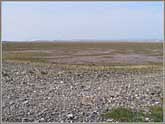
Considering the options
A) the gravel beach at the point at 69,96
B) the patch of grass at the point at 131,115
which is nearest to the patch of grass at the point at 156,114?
the patch of grass at the point at 131,115

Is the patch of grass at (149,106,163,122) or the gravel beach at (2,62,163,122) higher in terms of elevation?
the gravel beach at (2,62,163,122)

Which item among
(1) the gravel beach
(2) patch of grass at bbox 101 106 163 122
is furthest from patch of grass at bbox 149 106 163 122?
(1) the gravel beach

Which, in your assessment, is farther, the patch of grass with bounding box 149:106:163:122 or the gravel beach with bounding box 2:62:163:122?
the gravel beach with bounding box 2:62:163:122

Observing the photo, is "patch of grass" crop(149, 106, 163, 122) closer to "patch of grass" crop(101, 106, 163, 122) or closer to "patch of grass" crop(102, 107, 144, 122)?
"patch of grass" crop(101, 106, 163, 122)

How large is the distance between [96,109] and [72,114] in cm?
79

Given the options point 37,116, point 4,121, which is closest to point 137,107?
point 37,116

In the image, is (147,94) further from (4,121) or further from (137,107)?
(4,121)

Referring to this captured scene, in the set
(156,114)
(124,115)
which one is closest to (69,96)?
(124,115)

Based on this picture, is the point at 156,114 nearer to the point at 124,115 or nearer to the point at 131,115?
the point at 131,115

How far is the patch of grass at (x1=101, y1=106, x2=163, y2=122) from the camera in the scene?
30.2 feet

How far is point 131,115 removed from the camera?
9625 millimetres

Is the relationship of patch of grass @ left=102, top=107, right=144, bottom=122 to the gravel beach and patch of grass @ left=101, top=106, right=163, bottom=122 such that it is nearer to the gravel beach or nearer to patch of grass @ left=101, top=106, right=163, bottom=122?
patch of grass @ left=101, top=106, right=163, bottom=122

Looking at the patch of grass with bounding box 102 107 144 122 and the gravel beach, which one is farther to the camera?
the gravel beach

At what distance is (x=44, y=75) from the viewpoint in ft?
54.1
